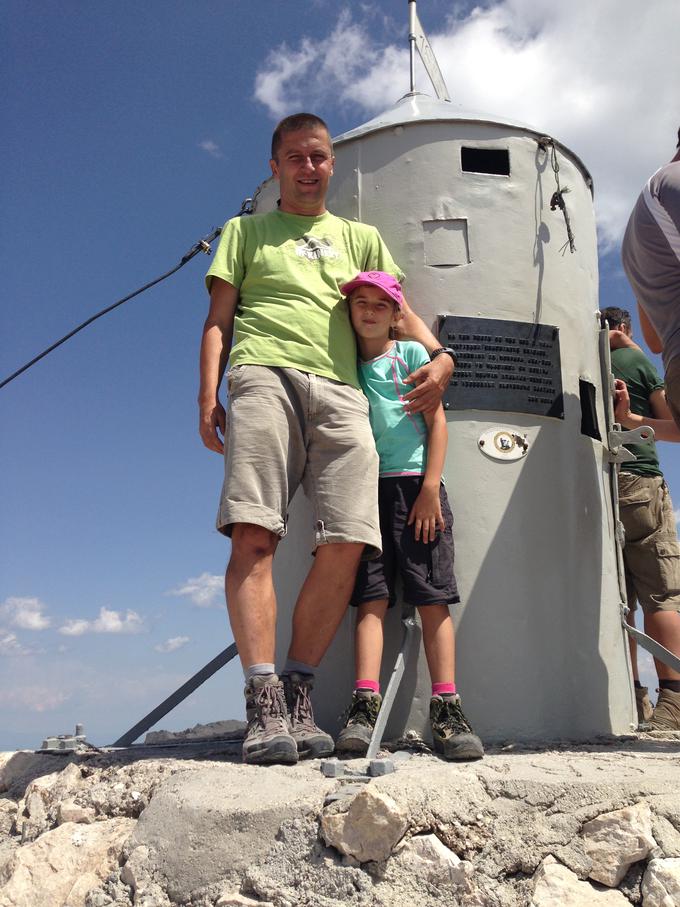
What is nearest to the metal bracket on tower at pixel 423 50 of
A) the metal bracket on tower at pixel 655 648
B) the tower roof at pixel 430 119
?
the tower roof at pixel 430 119

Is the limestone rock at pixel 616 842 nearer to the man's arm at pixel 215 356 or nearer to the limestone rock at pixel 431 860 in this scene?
the limestone rock at pixel 431 860

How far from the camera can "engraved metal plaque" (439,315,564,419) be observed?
3590 mm

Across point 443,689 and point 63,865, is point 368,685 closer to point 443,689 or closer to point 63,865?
point 443,689

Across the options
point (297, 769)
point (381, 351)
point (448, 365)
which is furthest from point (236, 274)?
point (297, 769)

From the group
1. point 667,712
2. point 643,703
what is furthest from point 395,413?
point 643,703

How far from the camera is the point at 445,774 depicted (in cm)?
239

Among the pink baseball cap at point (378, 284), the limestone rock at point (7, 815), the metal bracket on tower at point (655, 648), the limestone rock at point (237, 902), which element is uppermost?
the pink baseball cap at point (378, 284)

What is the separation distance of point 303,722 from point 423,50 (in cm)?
377

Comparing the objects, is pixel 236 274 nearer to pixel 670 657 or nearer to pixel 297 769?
pixel 297 769

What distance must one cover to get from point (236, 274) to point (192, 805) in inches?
76.2

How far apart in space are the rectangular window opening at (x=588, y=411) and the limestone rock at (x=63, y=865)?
240 cm

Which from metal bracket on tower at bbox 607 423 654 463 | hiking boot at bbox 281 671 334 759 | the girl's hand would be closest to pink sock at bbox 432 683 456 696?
hiking boot at bbox 281 671 334 759

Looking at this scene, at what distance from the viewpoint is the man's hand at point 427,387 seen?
3316 millimetres

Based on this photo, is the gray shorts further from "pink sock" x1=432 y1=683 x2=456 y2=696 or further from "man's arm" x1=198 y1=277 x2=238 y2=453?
"pink sock" x1=432 y1=683 x2=456 y2=696
